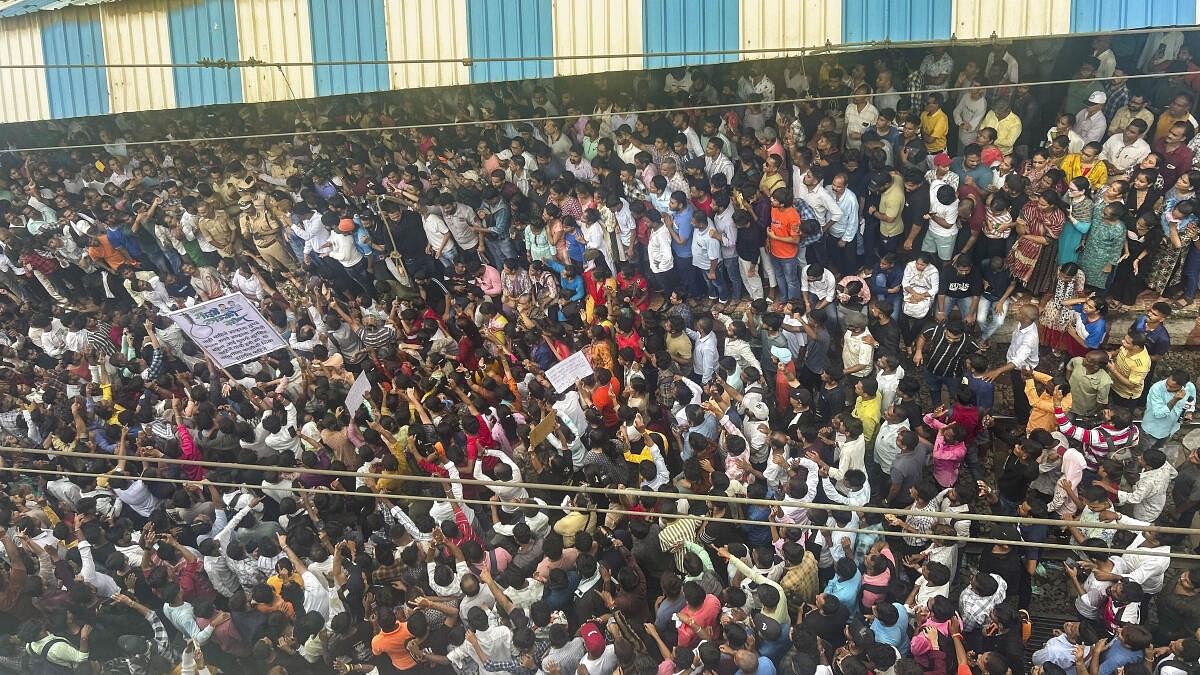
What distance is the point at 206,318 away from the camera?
7.77 meters

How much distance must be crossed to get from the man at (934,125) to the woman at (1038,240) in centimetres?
125

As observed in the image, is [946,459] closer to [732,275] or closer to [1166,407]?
[1166,407]

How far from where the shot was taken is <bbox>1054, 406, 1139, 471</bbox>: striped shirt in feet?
19.8

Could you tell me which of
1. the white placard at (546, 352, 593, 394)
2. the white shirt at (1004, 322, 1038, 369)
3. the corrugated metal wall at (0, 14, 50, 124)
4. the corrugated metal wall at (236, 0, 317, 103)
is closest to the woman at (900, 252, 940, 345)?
the white shirt at (1004, 322, 1038, 369)

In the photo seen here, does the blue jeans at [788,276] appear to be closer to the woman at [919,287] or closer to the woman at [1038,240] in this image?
the woman at [919,287]

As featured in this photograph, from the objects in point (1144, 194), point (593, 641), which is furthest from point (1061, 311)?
point (593, 641)

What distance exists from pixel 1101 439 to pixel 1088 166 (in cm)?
233

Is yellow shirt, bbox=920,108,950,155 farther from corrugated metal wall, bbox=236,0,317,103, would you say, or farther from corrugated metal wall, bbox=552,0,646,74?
corrugated metal wall, bbox=236,0,317,103

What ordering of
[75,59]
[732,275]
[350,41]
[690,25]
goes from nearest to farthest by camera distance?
1. [690,25]
2. [732,275]
3. [350,41]
4. [75,59]

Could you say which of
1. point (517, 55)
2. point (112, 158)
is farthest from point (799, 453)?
point (112, 158)

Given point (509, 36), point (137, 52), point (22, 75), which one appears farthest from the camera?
point (22, 75)

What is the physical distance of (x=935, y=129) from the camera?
818 centimetres

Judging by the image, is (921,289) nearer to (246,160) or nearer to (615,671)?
(615,671)

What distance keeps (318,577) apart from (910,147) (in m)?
5.10
